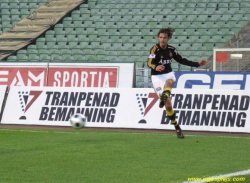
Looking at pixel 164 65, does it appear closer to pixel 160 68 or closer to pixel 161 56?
pixel 161 56

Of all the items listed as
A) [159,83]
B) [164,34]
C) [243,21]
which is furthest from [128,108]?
[243,21]

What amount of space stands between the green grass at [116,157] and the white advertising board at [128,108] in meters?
1.40

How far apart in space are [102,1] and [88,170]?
2185 cm

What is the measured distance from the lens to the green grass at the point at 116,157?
749cm

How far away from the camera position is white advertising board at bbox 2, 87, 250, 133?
14.3 meters

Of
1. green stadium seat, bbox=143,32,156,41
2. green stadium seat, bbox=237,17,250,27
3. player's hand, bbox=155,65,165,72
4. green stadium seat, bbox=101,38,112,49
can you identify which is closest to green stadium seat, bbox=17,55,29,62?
green stadium seat, bbox=101,38,112,49

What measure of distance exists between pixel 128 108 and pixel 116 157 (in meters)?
5.97

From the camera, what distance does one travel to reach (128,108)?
15.3 meters

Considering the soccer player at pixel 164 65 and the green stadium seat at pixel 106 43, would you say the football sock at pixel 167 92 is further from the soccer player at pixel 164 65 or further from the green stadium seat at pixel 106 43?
the green stadium seat at pixel 106 43

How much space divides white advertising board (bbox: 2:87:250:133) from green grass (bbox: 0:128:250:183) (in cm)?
140

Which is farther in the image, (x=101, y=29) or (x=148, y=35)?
(x=101, y=29)

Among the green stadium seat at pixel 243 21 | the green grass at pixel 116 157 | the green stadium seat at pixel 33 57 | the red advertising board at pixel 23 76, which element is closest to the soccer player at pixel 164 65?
the green grass at pixel 116 157

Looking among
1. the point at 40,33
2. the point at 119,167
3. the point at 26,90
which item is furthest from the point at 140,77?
the point at 119,167

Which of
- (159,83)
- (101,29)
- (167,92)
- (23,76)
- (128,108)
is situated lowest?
(128,108)
